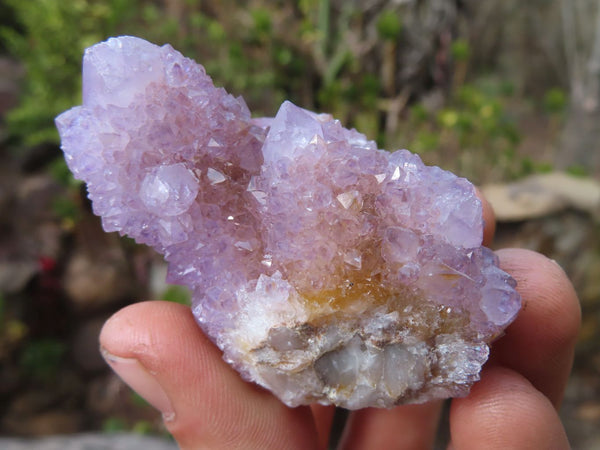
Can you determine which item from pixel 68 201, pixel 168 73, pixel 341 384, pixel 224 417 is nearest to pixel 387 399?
pixel 341 384

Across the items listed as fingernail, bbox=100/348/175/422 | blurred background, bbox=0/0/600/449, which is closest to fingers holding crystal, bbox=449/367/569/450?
fingernail, bbox=100/348/175/422

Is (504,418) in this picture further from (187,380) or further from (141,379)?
(141,379)

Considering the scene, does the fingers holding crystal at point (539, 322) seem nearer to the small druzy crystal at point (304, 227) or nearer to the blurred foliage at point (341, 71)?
the small druzy crystal at point (304, 227)

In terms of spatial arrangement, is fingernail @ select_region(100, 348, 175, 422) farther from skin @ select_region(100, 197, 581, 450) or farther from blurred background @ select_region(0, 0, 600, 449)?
blurred background @ select_region(0, 0, 600, 449)

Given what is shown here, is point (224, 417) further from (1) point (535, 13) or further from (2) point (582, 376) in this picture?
(1) point (535, 13)

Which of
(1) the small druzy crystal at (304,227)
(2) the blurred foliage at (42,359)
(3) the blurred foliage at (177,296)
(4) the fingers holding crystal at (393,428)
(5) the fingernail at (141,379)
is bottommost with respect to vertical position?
(2) the blurred foliage at (42,359)

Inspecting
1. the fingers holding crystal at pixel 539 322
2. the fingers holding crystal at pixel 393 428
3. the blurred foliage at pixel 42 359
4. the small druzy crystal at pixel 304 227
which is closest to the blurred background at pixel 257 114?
the blurred foliage at pixel 42 359

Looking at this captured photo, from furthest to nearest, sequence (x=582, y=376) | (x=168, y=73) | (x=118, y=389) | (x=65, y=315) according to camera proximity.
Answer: (x=65, y=315) → (x=118, y=389) → (x=582, y=376) → (x=168, y=73)

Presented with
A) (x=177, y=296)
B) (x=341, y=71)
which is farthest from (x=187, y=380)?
(x=341, y=71)
